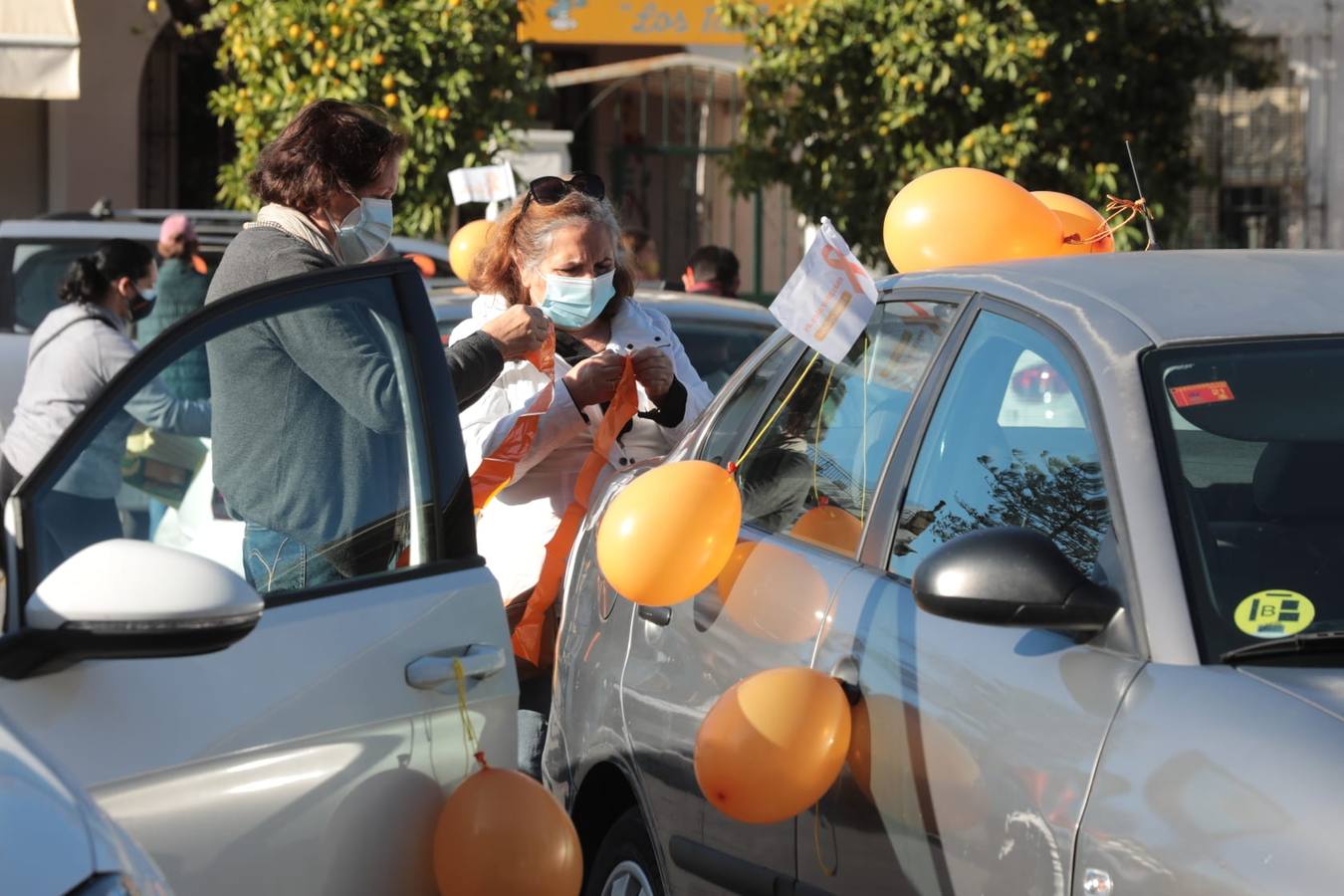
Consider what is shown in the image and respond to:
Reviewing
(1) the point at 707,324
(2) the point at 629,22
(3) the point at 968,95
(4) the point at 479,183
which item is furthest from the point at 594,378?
(2) the point at 629,22

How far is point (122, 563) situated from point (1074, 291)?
1482mm

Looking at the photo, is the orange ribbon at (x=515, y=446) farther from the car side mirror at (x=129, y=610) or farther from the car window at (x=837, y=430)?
the car side mirror at (x=129, y=610)

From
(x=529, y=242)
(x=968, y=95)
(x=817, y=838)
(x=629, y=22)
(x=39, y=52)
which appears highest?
(x=629, y=22)

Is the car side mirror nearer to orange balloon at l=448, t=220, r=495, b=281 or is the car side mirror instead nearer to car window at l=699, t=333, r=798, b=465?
car window at l=699, t=333, r=798, b=465

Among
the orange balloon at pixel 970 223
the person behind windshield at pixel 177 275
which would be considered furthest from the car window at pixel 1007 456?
the person behind windshield at pixel 177 275

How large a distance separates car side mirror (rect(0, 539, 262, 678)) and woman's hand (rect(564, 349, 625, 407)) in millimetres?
1831

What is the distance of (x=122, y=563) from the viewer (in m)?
2.29

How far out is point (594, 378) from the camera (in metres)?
4.13

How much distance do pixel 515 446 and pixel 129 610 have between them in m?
1.84

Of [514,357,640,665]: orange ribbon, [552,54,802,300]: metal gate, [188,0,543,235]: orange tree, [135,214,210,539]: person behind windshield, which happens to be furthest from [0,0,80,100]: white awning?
[514,357,640,665]: orange ribbon

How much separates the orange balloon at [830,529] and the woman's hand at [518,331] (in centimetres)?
84

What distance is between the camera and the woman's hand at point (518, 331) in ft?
12.7

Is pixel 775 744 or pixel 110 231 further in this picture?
pixel 110 231

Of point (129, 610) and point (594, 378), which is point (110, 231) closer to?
point (594, 378)
